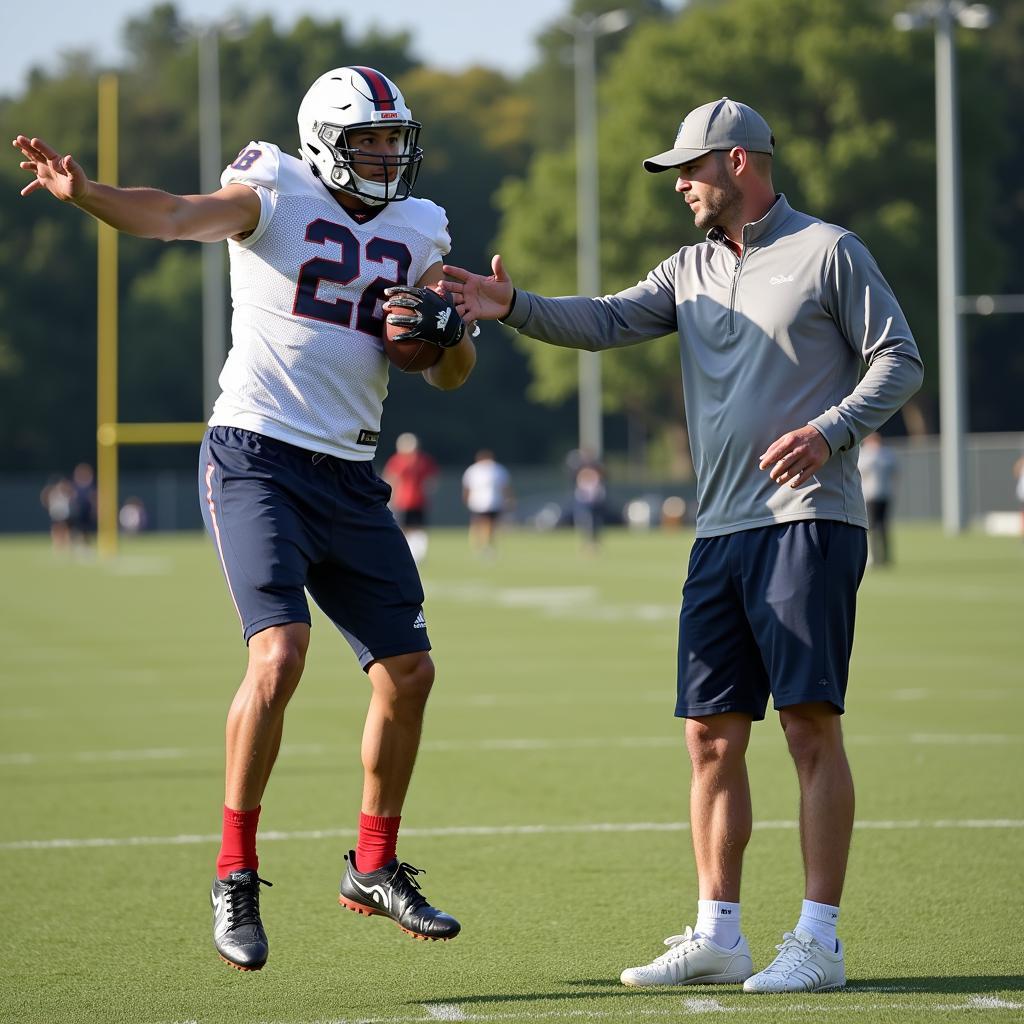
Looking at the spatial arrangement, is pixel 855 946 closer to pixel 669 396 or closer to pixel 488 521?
pixel 488 521

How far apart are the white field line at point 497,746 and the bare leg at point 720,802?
189 inches

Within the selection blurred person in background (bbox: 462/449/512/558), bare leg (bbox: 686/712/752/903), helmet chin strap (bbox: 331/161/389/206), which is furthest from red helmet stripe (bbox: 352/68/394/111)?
blurred person in background (bbox: 462/449/512/558)

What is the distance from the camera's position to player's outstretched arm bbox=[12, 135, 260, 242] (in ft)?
17.8

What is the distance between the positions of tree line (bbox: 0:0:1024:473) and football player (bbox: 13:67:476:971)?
46.7 meters

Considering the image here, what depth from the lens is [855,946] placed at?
19.5 ft

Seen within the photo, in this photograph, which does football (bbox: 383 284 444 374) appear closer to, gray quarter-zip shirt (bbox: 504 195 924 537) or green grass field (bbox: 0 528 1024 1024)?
gray quarter-zip shirt (bbox: 504 195 924 537)

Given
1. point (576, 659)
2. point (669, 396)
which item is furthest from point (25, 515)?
point (576, 659)

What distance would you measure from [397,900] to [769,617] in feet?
4.61

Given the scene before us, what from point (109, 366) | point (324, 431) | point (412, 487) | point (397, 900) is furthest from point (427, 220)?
point (109, 366)

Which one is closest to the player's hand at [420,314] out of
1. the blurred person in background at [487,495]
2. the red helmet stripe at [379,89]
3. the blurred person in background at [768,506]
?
the red helmet stripe at [379,89]

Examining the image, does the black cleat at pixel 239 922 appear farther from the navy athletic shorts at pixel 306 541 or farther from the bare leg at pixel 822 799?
the bare leg at pixel 822 799

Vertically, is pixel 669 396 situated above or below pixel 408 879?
above

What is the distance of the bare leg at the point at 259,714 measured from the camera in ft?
18.4

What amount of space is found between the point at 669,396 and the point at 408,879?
200ft
